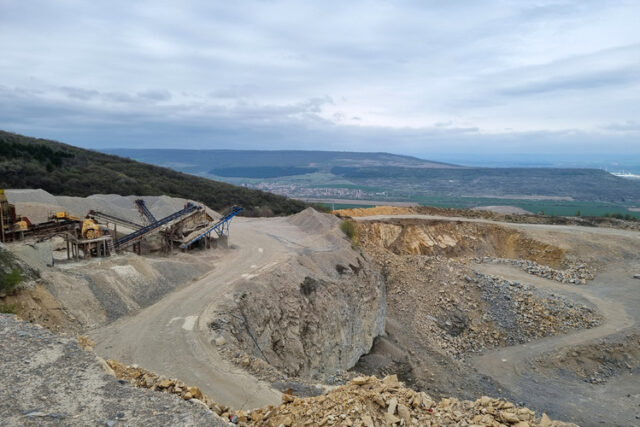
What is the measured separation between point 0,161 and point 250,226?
3064 centimetres

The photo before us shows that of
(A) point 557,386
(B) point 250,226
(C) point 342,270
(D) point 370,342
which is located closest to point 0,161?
(B) point 250,226

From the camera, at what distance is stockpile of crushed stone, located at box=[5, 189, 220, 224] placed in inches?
1065

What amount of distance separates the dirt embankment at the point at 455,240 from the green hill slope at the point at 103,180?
51.3ft

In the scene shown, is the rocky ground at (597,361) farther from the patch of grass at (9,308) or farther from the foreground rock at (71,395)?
the patch of grass at (9,308)

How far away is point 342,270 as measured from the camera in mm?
24297

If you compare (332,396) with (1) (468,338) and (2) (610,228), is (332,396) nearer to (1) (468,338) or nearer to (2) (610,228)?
(1) (468,338)

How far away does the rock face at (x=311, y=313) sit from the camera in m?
16.1

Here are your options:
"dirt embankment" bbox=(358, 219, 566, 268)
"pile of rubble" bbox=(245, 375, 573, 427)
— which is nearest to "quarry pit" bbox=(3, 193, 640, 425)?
"dirt embankment" bbox=(358, 219, 566, 268)

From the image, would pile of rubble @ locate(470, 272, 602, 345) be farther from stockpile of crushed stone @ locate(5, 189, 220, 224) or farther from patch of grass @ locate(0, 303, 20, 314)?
stockpile of crushed stone @ locate(5, 189, 220, 224)

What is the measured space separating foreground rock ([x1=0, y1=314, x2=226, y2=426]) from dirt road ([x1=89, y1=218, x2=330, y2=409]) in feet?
8.87

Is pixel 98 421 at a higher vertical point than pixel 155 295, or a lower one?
higher

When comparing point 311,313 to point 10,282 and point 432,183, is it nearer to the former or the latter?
point 10,282

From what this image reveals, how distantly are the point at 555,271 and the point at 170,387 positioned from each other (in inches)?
1331

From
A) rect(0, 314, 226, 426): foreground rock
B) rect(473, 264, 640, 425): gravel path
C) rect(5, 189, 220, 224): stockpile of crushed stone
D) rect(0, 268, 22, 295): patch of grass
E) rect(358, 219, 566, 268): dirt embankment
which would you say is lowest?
rect(473, 264, 640, 425): gravel path
